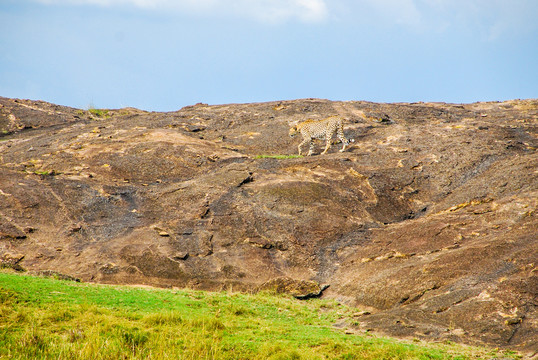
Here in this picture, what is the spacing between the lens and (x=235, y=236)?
25969 millimetres

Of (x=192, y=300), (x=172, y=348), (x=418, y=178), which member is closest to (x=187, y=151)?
(x=418, y=178)

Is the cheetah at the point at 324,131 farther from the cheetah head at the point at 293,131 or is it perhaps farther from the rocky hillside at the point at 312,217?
the rocky hillside at the point at 312,217

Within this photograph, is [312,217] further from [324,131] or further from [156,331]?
[156,331]

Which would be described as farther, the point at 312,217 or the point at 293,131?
the point at 293,131

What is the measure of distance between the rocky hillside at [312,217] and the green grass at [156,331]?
100.0 inches

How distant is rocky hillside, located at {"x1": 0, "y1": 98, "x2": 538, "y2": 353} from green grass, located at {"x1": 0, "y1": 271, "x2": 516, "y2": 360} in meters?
2.54

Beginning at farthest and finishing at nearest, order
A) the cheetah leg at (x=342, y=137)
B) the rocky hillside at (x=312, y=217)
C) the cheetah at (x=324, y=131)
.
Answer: the cheetah at (x=324, y=131) → the cheetah leg at (x=342, y=137) → the rocky hillside at (x=312, y=217)

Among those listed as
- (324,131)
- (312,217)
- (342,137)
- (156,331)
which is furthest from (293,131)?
(156,331)

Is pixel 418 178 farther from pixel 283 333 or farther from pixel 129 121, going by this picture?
pixel 129 121

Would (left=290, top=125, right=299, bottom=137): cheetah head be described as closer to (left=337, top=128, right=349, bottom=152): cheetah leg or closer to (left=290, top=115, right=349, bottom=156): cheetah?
(left=290, top=115, right=349, bottom=156): cheetah

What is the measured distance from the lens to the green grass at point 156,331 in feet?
44.9

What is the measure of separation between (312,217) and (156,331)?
44.3 feet

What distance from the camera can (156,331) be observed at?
15.1 m

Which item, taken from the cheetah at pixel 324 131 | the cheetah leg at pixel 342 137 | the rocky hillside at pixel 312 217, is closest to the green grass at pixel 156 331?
the rocky hillside at pixel 312 217
